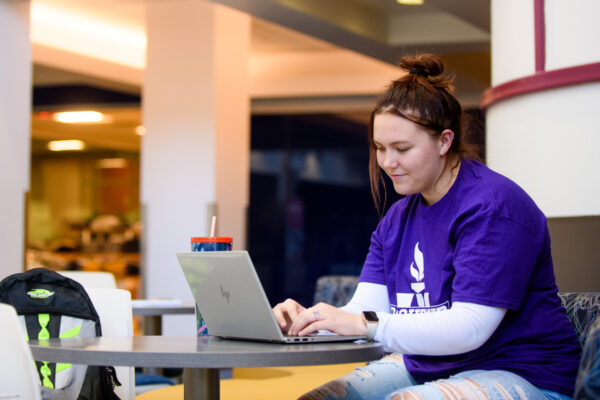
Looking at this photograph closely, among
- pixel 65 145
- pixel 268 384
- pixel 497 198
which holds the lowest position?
pixel 268 384

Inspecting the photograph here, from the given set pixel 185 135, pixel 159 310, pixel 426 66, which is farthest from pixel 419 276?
pixel 185 135

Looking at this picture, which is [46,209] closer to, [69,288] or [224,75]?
[224,75]

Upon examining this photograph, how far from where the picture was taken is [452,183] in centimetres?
198

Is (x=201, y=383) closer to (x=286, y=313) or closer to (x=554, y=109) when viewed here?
(x=286, y=313)

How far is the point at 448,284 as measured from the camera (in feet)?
6.22

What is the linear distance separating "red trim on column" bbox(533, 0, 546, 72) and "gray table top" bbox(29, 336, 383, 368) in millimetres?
1659

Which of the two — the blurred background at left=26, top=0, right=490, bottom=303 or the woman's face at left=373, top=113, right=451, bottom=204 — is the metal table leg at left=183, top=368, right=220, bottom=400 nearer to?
the woman's face at left=373, top=113, right=451, bottom=204

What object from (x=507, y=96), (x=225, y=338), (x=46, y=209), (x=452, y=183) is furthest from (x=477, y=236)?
(x=46, y=209)

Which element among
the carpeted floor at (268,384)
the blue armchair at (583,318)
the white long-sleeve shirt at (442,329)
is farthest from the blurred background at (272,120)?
the white long-sleeve shirt at (442,329)

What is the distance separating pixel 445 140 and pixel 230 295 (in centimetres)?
65

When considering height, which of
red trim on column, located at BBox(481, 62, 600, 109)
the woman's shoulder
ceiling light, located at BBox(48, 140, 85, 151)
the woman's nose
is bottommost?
the woman's shoulder

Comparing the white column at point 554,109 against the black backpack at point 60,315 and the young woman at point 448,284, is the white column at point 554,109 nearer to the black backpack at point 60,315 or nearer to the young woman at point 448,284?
the young woman at point 448,284

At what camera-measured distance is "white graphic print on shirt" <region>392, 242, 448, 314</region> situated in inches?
76.5

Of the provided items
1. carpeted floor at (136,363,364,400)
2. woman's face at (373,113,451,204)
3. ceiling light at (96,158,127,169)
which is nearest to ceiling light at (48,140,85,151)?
ceiling light at (96,158,127,169)
